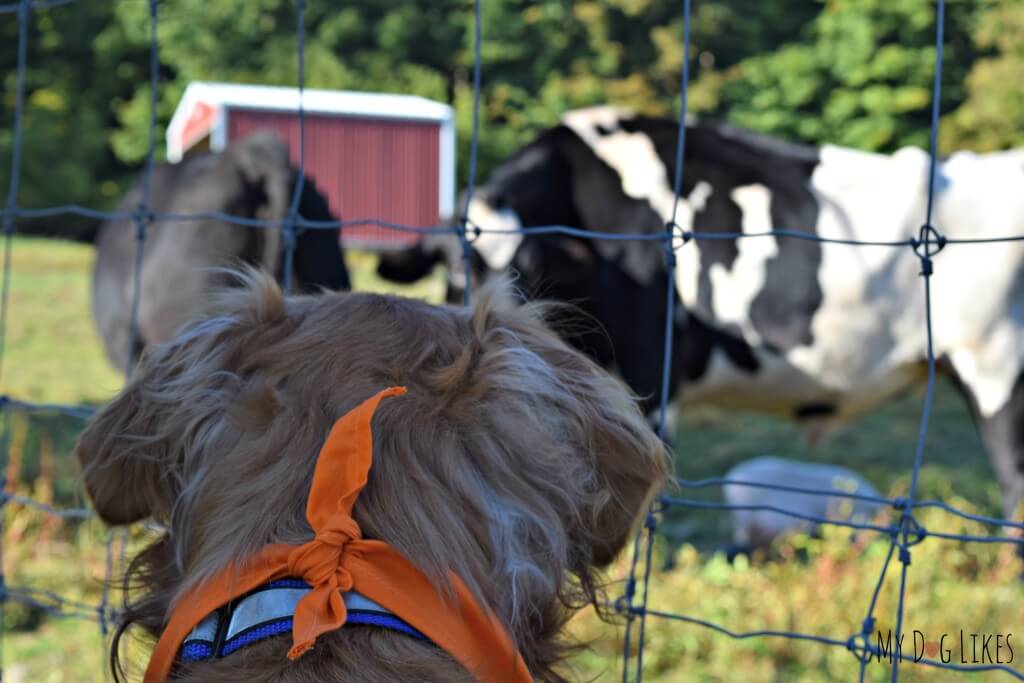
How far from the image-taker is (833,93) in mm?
22328

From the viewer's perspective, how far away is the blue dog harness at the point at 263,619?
3.34 ft

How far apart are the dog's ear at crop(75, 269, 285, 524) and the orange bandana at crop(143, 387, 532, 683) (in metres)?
0.24

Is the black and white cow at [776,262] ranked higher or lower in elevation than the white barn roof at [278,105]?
lower

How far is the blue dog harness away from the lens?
1.02 metres

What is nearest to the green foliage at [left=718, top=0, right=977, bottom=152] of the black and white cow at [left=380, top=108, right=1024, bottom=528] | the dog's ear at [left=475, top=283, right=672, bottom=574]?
the black and white cow at [left=380, top=108, right=1024, bottom=528]

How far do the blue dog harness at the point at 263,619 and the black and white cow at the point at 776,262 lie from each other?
2994 mm

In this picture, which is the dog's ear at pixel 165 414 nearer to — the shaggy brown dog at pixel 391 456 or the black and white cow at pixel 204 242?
the shaggy brown dog at pixel 391 456

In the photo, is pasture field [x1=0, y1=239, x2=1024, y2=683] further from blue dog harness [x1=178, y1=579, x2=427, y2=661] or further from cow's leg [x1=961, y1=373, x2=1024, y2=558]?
blue dog harness [x1=178, y1=579, x2=427, y2=661]

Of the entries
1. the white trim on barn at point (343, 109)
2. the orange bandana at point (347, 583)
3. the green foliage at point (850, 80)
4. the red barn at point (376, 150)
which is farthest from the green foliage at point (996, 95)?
the orange bandana at point (347, 583)

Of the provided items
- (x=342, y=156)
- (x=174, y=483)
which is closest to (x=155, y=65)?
(x=174, y=483)

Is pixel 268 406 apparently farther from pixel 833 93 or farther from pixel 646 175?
pixel 833 93

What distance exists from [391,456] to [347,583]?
0.16 meters

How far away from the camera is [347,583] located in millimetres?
1005

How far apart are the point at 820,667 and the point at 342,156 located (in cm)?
1689
